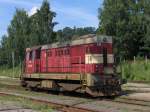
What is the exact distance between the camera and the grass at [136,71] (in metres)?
35.1

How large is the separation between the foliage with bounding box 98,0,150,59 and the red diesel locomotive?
Result: 31378 mm

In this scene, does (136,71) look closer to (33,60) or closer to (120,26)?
(33,60)

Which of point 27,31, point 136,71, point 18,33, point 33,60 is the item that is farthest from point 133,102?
point 18,33

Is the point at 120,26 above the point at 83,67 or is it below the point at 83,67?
above

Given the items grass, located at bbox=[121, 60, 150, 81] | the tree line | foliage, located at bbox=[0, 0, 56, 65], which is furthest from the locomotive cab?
foliage, located at bbox=[0, 0, 56, 65]

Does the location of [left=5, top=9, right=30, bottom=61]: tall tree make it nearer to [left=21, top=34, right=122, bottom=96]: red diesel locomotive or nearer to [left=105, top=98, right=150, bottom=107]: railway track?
Result: [left=21, top=34, right=122, bottom=96]: red diesel locomotive

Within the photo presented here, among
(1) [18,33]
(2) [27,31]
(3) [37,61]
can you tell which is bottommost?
(3) [37,61]

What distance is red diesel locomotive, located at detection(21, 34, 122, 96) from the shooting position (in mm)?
20062

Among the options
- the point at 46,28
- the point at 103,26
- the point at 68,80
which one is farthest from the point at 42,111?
the point at 46,28

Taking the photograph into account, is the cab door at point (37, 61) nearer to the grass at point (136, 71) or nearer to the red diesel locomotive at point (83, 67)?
the red diesel locomotive at point (83, 67)

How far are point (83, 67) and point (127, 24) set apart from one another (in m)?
38.8

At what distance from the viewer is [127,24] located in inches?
2308

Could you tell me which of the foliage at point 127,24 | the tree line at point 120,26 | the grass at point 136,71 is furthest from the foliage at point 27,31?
the grass at point 136,71

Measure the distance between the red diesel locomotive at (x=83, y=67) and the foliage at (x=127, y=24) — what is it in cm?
3138
